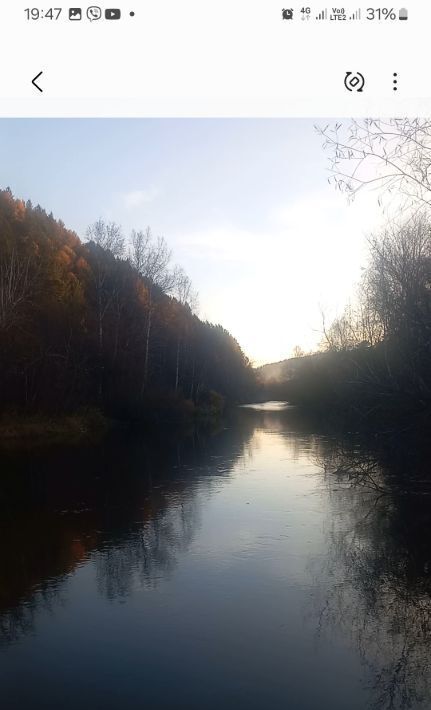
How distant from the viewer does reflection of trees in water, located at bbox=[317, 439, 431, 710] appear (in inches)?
217

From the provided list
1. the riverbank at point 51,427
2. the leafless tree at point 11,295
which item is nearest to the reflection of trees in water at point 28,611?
the riverbank at point 51,427

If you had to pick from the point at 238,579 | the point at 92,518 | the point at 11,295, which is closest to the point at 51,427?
the point at 11,295

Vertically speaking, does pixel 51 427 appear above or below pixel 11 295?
below

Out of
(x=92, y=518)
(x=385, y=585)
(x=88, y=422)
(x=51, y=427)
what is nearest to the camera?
(x=385, y=585)

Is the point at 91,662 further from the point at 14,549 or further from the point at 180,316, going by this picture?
the point at 180,316

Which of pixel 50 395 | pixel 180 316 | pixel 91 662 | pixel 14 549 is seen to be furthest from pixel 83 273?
pixel 91 662
